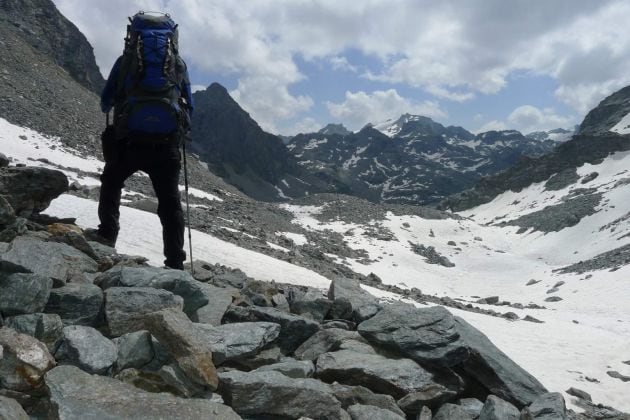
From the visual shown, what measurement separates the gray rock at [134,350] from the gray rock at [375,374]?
2.29 meters

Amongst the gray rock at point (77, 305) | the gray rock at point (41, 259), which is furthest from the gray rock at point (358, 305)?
the gray rock at point (41, 259)

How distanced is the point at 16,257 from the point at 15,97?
52056mm

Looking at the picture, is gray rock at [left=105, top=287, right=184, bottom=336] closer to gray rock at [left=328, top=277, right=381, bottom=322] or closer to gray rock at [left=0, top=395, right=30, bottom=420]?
gray rock at [left=0, top=395, right=30, bottom=420]

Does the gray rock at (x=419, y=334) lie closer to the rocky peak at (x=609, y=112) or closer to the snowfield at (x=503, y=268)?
the snowfield at (x=503, y=268)

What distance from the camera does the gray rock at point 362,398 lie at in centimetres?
546

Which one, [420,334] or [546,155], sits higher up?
[546,155]

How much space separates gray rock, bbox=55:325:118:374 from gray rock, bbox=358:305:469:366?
3.87m

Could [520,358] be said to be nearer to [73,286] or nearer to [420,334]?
[420,334]

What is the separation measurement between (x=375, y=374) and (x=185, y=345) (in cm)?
260

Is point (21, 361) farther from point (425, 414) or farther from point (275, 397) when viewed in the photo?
point (425, 414)

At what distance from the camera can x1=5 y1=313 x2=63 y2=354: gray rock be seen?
180 inches

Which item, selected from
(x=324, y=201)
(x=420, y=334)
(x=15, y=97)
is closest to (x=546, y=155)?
(x=324, y=201)

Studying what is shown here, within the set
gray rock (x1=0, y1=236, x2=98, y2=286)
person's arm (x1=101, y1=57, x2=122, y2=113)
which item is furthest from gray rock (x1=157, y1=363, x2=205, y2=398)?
person's arm (x1=101, y1=57, x2=122, y2=113)

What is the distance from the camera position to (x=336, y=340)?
6871 mm
